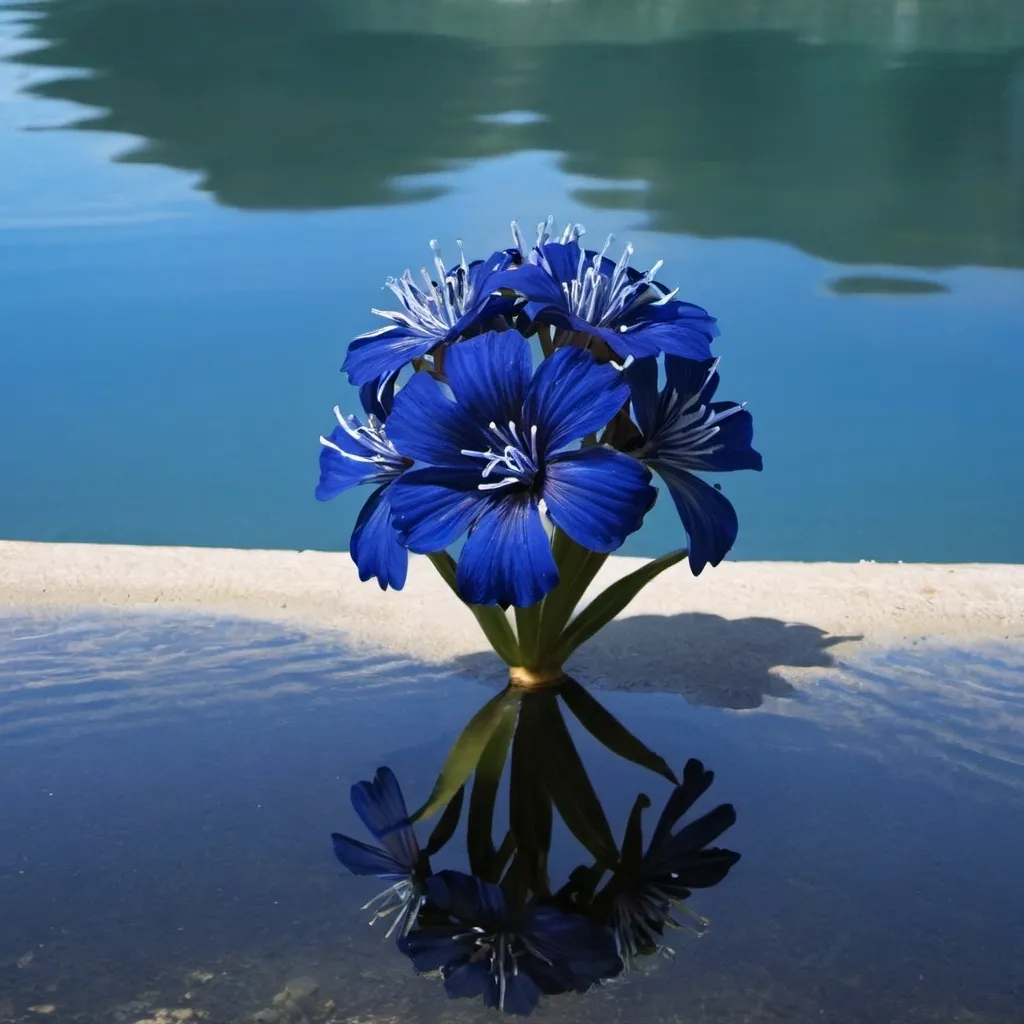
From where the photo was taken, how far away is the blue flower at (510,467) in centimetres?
108

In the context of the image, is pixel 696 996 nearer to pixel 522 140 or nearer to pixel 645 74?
pixel 522 140

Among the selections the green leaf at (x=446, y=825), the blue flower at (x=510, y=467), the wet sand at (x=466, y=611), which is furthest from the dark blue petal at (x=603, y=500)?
the wet sand at (x=466, y=611)

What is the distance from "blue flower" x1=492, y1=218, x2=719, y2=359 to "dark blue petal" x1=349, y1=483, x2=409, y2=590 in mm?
183

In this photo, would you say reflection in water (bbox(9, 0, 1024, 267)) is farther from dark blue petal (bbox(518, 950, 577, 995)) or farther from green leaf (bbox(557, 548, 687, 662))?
dark blue petal (bbox(518, 950, 577, 995))

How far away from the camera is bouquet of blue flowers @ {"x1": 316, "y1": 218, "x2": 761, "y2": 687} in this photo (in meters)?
1.08

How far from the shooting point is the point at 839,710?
4.22 feet

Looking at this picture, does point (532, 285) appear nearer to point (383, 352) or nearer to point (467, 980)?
point (383, 352)

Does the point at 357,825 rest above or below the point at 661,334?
below

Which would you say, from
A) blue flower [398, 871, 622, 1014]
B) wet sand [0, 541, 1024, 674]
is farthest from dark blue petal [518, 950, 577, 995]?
wet sand [0, 541, 1024, 674]

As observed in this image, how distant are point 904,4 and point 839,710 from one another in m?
7.15

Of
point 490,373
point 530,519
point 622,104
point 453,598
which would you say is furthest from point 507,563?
point 622,104

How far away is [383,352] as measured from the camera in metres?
1.19

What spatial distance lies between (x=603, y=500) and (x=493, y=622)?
0.24 m

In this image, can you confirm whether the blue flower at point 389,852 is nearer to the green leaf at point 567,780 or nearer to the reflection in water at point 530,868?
the reflection in water at point 530,868
